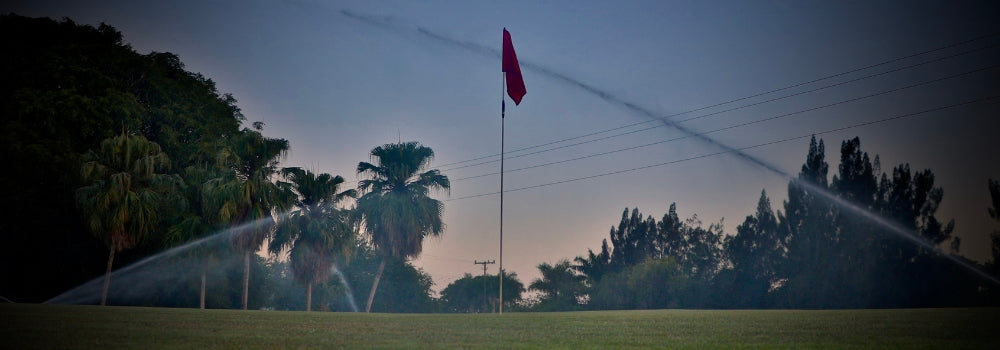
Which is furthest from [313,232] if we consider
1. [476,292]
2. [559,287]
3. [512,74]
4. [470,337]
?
[476,292]

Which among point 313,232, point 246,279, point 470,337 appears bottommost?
point 470,337

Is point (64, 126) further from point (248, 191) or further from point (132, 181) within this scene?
point (248, 191)

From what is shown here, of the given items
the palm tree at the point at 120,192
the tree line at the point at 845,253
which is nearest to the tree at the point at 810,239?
the tree line at the point at 845,253

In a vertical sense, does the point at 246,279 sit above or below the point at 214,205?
below

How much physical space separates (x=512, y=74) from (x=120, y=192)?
819 inches

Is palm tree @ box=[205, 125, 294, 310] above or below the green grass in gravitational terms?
above

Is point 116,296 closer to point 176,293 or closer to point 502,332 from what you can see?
point 176,293

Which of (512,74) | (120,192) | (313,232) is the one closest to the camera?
(512,74)

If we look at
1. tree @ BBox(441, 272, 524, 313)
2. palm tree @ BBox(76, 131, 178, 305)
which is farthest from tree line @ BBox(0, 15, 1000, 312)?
tree @ BBox(441, 272, 524, 313)

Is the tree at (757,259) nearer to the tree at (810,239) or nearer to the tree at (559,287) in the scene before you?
the tree at (810,239)

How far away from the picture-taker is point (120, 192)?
3516 cm

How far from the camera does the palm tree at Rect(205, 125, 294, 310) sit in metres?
39.9

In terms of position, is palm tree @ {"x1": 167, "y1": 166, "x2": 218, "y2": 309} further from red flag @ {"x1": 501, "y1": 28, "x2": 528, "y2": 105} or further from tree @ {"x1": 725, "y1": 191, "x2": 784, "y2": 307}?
tree @ {"x1": 725, "y1": 191, "x2": 784, "y2": 307}

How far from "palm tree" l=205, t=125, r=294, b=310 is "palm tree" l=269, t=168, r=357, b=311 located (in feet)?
8.44
